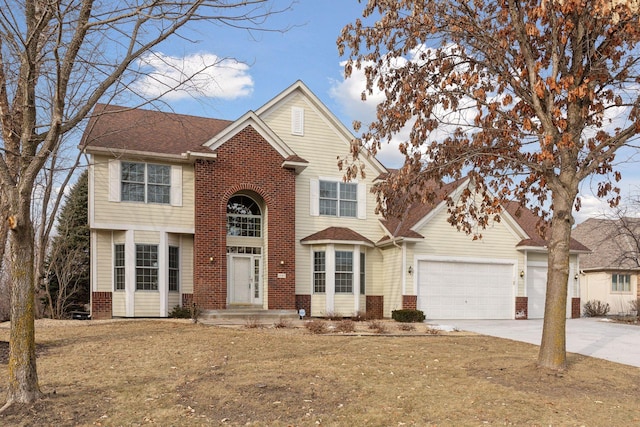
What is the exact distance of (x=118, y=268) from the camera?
19.0 m

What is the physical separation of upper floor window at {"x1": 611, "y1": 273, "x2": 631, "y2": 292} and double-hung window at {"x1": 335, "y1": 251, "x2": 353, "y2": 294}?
724 inches

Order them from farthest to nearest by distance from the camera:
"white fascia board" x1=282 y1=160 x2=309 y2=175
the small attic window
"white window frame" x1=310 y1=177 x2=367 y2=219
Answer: the small attic window
"white window frame" x1=310 y1=177 x2=367 y2=219
"white fascia board" x1=282 y1=160 x2=309 y2=175

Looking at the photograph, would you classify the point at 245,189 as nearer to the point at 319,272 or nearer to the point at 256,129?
the point at 256,129

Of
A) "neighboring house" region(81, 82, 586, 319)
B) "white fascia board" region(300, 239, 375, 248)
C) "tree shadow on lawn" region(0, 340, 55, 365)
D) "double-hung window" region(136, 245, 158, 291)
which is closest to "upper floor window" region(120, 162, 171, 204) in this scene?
"neighboring house" region(81, 82, 586, 319)

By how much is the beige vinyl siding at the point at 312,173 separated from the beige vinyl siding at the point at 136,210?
158 inches

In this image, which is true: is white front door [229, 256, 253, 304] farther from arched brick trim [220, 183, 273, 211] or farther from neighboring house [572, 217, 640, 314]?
neighboring house [572, 217, 640, 314]

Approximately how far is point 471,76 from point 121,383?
7.87 m

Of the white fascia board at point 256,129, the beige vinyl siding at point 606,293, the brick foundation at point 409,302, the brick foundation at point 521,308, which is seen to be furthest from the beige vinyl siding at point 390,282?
the beige vinyl siding at point 606,293

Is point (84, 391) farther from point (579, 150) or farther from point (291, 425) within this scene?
point (579, 150)

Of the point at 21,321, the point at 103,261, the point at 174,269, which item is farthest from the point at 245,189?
the point at 21,321

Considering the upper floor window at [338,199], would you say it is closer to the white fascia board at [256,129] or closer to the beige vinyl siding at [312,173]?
the beige vinyl siding at [312,173]

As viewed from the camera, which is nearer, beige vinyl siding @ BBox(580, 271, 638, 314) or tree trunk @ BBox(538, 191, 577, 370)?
tree trunk @ BBox(538, 191, 577, 370)

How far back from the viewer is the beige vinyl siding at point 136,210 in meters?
18.6

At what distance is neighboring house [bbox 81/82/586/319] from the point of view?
62.3 ft
